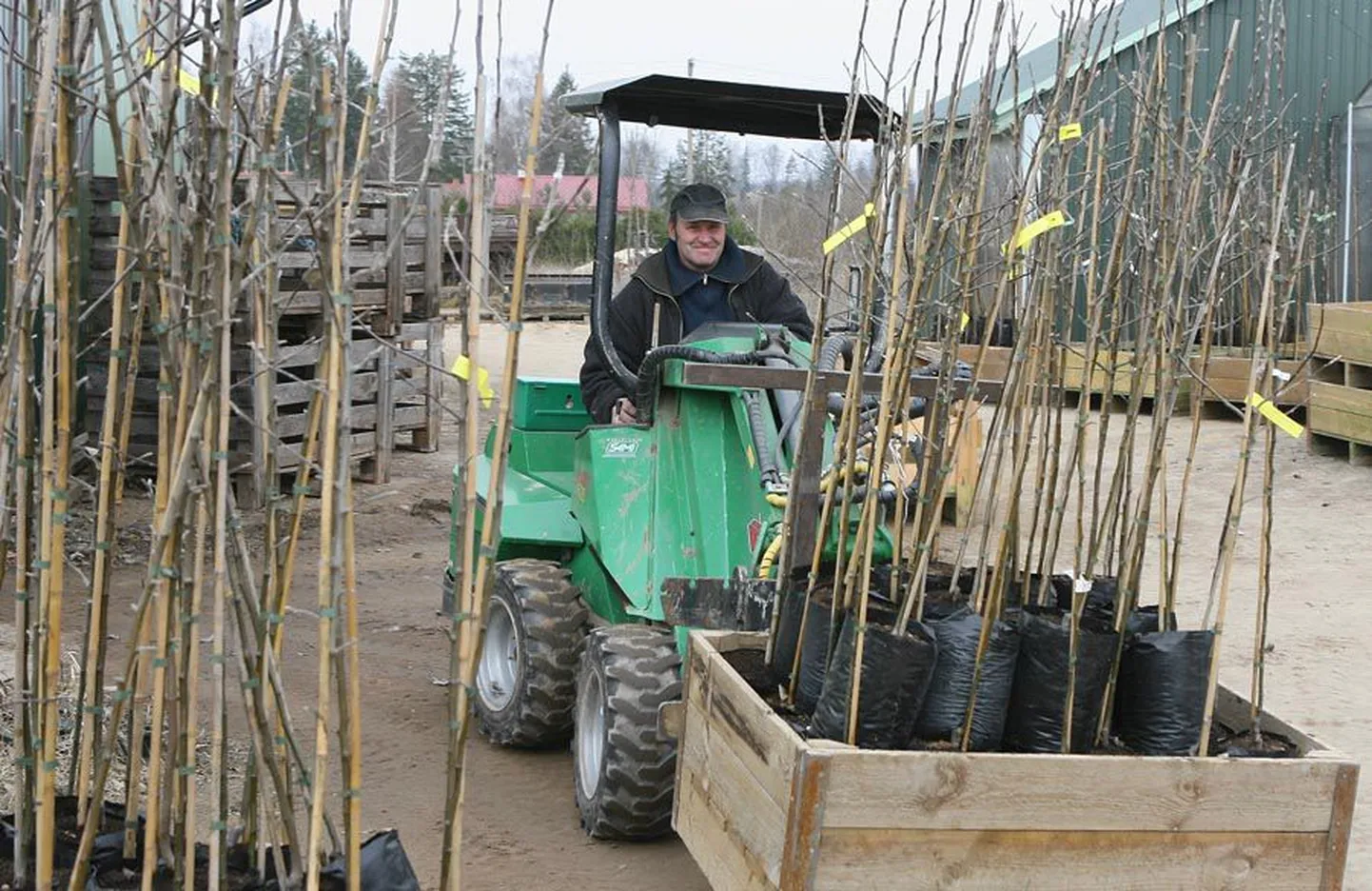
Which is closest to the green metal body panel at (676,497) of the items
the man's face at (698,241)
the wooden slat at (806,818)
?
the man's face at (698,241)

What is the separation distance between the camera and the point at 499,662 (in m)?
5.26

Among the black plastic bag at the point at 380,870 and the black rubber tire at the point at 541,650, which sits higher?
the black plastic bag at the point at 380,870

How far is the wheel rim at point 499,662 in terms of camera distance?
511 cm

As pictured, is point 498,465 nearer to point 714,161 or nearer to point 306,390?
point 714,161

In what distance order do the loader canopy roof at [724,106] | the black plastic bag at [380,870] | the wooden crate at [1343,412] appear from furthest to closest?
the wooden crate at [1343,412] < the loader canopy roof at [724,106] < the black plastic bag at [380,870]

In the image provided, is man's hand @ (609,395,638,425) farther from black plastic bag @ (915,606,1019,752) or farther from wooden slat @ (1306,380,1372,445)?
wooden slat @ (1306,380,1372,445)

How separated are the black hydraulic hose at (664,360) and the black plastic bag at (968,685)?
1.35m

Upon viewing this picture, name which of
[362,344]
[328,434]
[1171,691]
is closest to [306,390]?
[362,344]

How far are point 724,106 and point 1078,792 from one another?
9.58 feet

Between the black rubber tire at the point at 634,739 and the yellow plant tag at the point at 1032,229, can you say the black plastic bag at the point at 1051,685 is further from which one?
the black rubber tire at the point at 634,739

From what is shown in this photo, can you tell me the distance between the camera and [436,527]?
907 centimetres

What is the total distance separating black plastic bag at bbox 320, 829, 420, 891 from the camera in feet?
8.72

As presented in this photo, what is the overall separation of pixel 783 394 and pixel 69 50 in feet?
8.10

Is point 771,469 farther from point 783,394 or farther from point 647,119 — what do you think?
point 647,119
